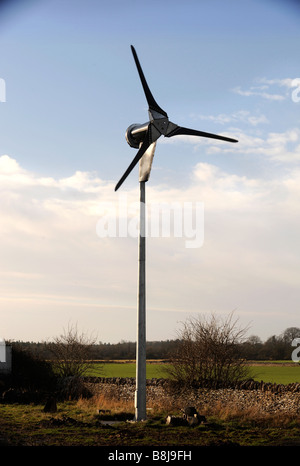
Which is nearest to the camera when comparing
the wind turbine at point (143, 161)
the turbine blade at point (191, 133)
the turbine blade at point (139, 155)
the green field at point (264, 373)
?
the wind turbine at point (143, 161)

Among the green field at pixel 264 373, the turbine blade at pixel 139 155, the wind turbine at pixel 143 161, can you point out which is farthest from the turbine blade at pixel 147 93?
the green field at pixel 264 373

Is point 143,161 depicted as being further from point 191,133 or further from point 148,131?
point 191,133

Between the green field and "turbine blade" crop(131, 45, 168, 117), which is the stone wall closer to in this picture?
the green field

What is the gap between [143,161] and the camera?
15.0 metres

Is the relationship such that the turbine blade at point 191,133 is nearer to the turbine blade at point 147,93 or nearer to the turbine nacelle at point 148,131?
the turbine nacelle at point 148,131

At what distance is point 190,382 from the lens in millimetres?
20969

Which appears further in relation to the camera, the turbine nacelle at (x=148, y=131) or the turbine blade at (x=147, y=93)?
the turbine blade at (x=147, y=93)

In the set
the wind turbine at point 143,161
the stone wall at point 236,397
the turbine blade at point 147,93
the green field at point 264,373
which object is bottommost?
the green field at point 264,373

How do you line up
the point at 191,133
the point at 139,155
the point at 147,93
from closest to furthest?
the point at 139,155 < the point at 147,93 < the point at 191,133

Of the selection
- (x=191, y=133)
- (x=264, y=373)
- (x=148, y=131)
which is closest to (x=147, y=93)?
(x=148, y=131)

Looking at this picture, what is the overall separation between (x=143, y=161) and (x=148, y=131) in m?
0.89

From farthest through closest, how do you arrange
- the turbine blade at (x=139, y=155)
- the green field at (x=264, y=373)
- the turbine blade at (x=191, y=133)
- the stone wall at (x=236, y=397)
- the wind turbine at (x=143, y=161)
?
the green field at (x=264, y=373) → the stone wall at (x=236, y=397) → the turbine blade at (x=191, y=133) → the turbine blade at (x=139, y=155) → the wind turbine at (x=143, y=161)

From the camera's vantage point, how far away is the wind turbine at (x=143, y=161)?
550 inches
